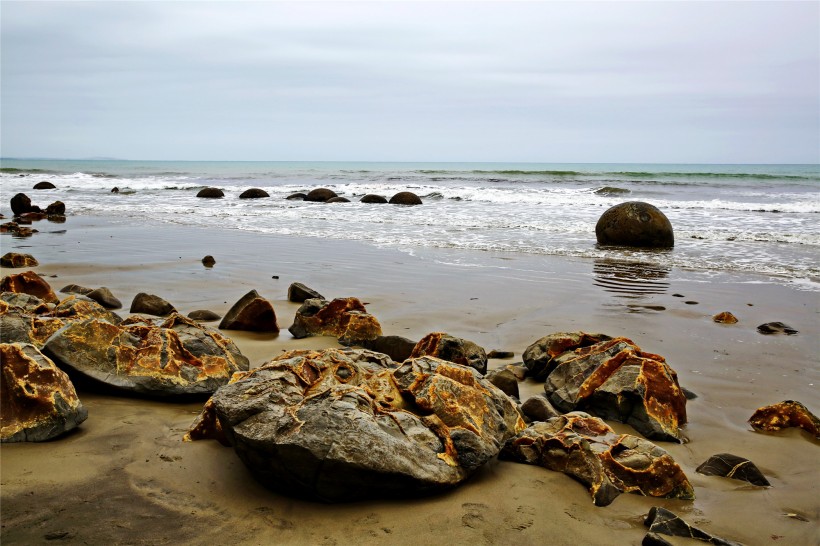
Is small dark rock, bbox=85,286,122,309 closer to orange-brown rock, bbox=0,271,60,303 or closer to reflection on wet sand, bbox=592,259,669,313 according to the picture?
orange-brown rock, bbox=0,271,60,303

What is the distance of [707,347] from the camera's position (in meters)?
6.27

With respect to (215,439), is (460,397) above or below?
above

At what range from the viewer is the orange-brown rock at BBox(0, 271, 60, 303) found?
263 inches

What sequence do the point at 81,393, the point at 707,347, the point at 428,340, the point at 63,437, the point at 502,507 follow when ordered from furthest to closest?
1. the point at 707,347
2. the point at 428,340
3. the point at 81,393
4. the point at 63,437
5. the point at 502,507

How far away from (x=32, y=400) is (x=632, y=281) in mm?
8064

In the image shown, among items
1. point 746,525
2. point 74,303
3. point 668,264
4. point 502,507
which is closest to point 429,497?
point 502,507

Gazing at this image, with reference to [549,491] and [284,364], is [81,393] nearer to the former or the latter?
[284,364]

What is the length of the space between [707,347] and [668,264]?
Result: 5402mm

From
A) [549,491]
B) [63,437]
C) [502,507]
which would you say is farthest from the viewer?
[63,437]

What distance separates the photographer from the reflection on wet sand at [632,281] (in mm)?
8016

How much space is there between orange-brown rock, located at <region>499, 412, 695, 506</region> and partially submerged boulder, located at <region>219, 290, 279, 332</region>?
328 cm

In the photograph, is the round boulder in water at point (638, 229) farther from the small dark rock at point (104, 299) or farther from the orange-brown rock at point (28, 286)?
the orange-brown rock at point (28, 286)

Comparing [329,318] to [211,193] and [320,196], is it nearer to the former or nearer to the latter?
[320,196]

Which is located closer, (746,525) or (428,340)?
(746,525)
